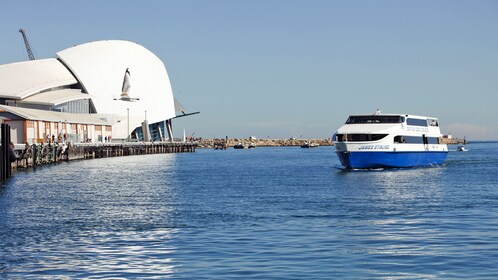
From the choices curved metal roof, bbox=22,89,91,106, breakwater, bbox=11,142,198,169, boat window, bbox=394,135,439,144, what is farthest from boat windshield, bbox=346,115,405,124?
curved metal roof, bbox=22,89,91,106

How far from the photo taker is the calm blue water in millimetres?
23359

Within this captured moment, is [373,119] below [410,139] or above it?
above

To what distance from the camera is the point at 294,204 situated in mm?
43094

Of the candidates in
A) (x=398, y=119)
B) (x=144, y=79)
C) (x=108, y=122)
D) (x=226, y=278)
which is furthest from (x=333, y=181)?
(x=144, y=79)

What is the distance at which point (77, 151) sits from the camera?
120 m

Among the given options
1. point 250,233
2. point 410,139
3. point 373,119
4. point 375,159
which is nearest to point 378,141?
point 375,159

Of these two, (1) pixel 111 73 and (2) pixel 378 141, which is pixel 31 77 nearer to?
(1) pixel 111 73

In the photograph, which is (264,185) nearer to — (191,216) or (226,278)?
(191,216)

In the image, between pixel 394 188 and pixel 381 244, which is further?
pixel 394 188

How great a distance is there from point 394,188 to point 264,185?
1061cm

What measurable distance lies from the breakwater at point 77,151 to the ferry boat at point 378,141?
30.3m

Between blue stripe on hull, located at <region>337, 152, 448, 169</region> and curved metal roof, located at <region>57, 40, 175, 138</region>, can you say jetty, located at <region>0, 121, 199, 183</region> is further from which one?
blue stripe on hull, located at <region>337, 152, 448, 169</region>

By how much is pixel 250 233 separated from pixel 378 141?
150 feet

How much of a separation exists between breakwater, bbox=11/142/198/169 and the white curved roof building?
680 centimetres
